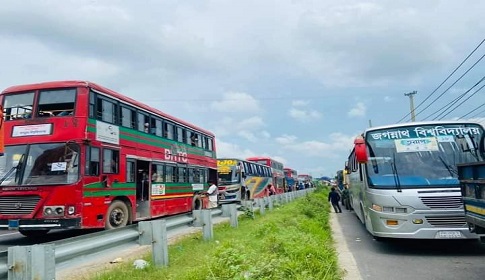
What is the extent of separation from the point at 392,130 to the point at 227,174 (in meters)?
17.1

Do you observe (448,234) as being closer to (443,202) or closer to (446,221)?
(446,221)

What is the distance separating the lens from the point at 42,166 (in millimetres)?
10125

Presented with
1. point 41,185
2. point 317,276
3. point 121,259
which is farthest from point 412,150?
point 41,185

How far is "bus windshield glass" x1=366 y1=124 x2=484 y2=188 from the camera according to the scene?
8344 millimetres

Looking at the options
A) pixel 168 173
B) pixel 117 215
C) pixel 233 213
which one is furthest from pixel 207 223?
pixel 168 173

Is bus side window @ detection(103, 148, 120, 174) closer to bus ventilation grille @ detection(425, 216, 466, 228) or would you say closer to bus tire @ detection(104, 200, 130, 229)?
bus tire @ detection(104, 200, 130, 229)

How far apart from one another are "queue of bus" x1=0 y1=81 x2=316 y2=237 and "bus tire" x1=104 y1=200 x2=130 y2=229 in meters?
0.03

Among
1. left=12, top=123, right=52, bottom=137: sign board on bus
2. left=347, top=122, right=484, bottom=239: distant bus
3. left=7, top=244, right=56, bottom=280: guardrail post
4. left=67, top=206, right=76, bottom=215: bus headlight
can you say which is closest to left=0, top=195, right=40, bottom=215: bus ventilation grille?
left=67, top=206, right=76, bottom=215: bus headlight

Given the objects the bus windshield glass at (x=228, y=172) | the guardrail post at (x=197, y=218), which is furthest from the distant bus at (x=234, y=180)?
the guardrail post at (x=197, y=218)

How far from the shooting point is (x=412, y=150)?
346 inches

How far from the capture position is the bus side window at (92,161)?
34.4ft

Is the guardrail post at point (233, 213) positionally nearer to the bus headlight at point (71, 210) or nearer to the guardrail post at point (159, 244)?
the bus headlight at point (71, 210)

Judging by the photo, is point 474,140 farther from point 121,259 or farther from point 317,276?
point 121,259

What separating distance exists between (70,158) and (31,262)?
708cm
